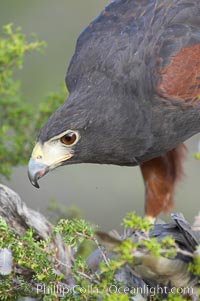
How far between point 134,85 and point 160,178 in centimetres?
124

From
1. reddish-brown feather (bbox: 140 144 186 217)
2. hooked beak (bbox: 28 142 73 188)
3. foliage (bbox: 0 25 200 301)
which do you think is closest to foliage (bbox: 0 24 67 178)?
foliage (bbox: 0 25 200 301)

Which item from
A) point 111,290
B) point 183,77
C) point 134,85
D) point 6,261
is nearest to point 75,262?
point 111,290

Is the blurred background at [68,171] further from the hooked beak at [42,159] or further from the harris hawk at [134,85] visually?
the hooked beak at [42,159]

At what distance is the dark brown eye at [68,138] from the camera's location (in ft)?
15.2

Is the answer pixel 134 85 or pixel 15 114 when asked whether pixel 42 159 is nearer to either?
pixel 134 85

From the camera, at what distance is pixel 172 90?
4.92m

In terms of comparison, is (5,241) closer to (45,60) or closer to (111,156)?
(111,156)

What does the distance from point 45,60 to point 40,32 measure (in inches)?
13.3

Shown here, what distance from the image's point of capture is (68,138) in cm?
466

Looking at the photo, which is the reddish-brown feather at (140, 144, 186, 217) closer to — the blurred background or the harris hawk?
the harris hawk

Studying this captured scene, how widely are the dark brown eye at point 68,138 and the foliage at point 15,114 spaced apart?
3.08 feet

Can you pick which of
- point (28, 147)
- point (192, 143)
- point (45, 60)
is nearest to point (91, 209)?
point (192, 143)

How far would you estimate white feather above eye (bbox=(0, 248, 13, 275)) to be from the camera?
4.06 meters

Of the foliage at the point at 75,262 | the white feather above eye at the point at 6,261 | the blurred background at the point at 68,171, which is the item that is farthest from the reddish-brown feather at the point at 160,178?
the white feather above eye at the point at 6,261
